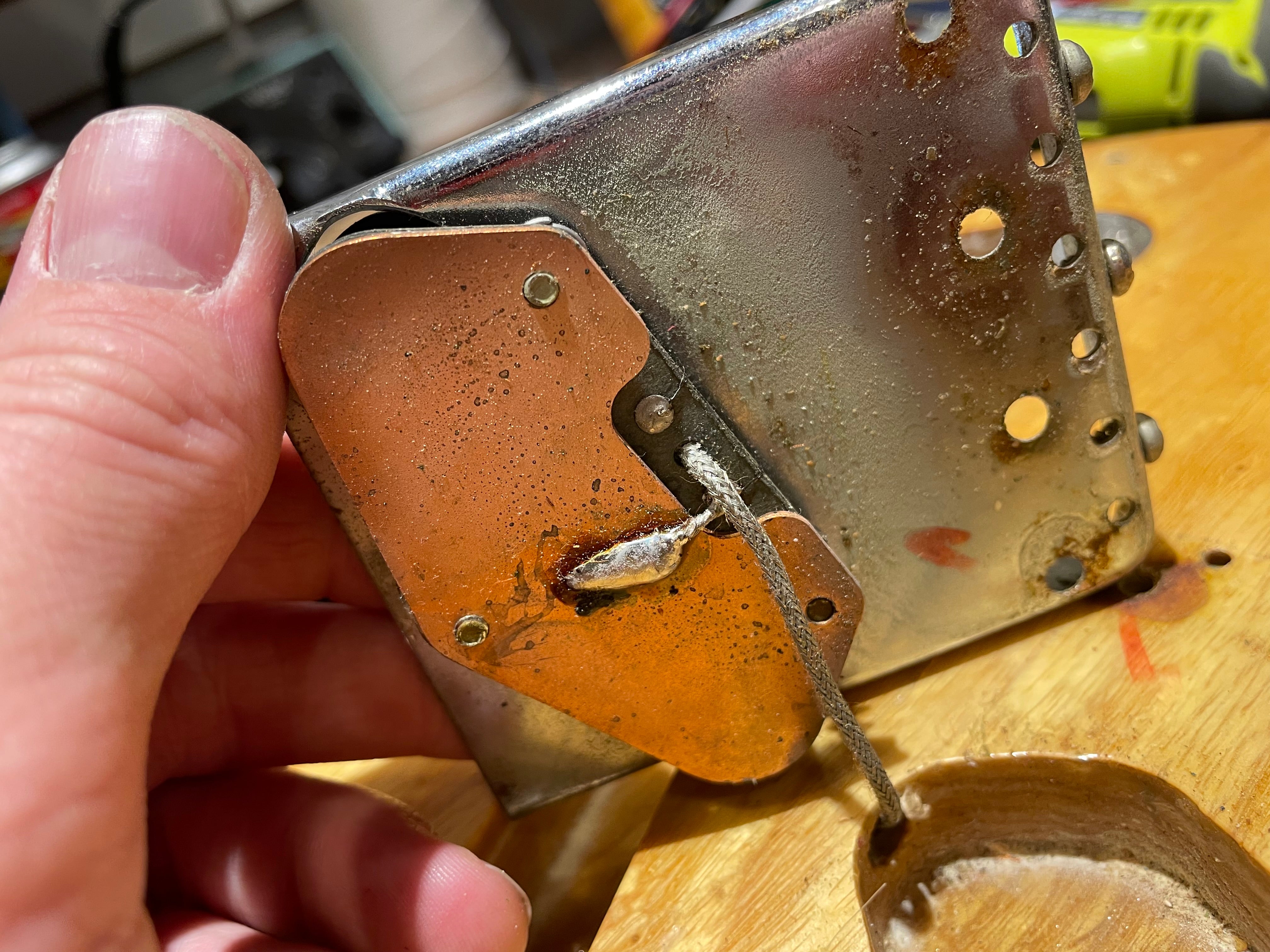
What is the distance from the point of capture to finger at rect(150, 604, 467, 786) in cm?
54

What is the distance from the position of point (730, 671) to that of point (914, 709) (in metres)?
0.11

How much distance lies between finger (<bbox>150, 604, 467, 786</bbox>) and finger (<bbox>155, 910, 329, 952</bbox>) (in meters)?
0.09

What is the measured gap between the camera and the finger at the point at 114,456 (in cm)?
31

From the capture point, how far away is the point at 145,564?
340mm

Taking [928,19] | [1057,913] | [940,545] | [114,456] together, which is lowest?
[1057,913]

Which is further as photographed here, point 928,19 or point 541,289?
point 928,19

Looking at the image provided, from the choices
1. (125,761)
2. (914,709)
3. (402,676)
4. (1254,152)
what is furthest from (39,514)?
(1254,152)

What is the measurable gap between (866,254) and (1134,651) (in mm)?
237

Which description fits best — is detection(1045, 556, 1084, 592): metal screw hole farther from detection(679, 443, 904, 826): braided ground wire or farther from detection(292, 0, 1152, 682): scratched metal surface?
detection(679, 443, 904, 826): braided ground wire

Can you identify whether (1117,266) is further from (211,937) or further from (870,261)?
(211,937)

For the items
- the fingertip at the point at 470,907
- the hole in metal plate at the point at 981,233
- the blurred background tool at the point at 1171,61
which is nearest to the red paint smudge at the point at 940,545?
the hole in metal plate at the point at 981,233

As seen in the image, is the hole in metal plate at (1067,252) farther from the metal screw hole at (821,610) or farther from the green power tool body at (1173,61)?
the green power tool body at (1173,61)

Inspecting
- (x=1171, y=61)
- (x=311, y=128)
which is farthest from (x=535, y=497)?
(x=311, y=128)

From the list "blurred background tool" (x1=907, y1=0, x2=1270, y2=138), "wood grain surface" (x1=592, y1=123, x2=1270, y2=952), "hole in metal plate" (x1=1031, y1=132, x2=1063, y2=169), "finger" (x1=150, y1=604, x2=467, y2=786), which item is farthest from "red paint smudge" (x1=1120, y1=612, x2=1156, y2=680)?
"blurred background tool" (x1=907, y1=0, x2=1270, y2=138)
